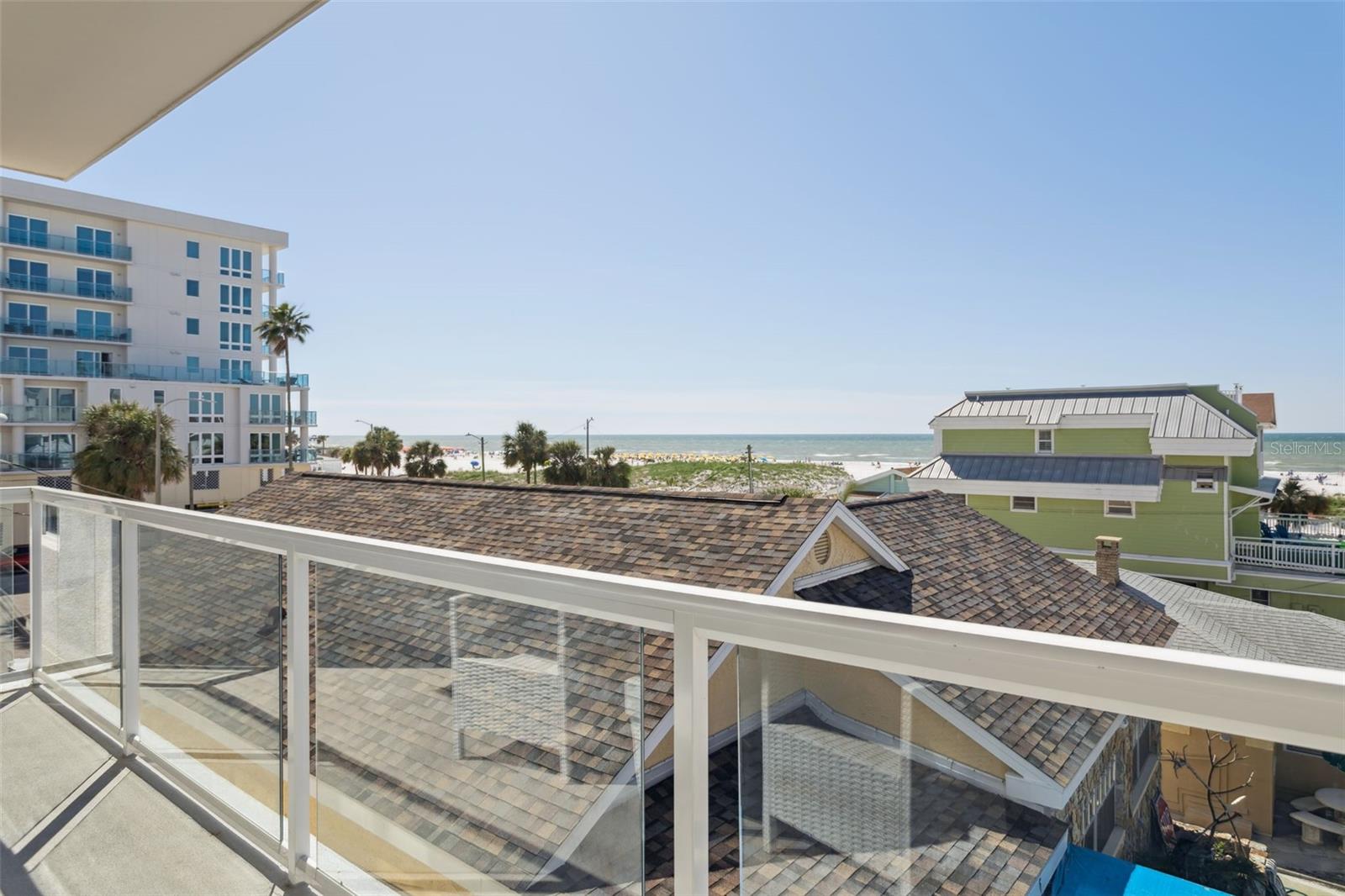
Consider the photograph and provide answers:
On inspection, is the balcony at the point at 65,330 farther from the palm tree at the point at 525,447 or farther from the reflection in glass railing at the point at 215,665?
the reflection in glass railing at the point at 215,665

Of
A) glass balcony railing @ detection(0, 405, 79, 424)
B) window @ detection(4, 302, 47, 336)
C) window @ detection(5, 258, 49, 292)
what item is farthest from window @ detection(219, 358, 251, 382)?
window @ detection(5, 258, 49, 292)

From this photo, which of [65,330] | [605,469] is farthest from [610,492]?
[65,330]

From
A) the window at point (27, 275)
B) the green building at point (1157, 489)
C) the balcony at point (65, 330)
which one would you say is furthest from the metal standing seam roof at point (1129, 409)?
the window at point (27, 275)

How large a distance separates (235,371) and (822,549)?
28.9 metres

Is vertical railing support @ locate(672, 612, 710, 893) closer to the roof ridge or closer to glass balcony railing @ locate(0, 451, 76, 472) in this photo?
the roof ridge

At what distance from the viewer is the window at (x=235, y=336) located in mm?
27953

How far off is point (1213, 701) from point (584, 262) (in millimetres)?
51642

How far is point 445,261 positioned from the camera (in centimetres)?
4469

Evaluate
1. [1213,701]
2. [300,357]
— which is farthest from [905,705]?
[300,357]

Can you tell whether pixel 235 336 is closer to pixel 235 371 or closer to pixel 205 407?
pixel 235 371

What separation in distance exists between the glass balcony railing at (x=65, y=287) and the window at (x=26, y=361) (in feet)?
6.38

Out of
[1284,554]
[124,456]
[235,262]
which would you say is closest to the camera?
[1284,554]

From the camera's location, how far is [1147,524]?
57.5 feet

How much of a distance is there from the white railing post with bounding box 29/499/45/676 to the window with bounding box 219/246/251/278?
99.9ft
